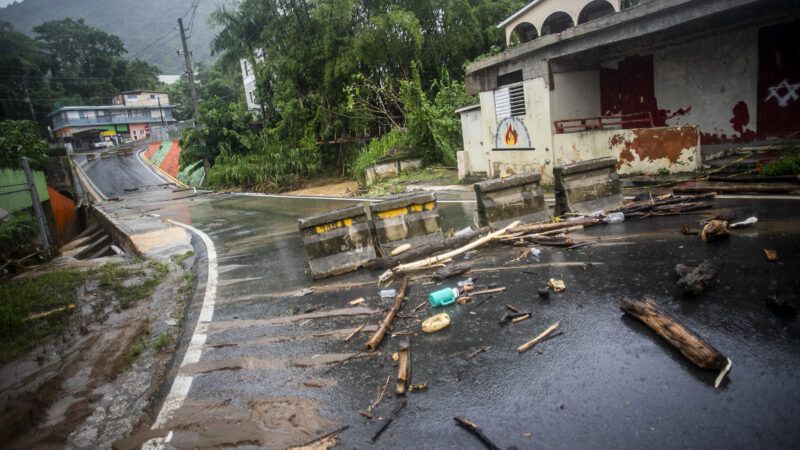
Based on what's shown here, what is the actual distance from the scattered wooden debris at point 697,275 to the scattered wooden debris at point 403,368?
124 inches

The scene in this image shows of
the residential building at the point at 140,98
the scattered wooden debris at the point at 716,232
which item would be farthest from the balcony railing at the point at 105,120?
the scattered wooden debris at the point at 716,232

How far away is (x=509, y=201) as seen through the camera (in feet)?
30.7

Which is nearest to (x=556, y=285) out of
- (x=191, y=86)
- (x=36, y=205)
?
(x=36, y=205)

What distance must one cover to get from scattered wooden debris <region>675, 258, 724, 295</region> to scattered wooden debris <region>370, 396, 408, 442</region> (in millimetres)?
3453

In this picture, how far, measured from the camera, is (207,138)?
36.0m

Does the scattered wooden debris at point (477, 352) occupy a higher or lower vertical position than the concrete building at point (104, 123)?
lower

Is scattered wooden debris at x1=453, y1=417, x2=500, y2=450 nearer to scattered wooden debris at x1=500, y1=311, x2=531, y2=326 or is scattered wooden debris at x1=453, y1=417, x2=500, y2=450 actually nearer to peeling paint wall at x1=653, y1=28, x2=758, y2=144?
scattered wooden debris at x1=500, y1=311, x2=531, y2=326

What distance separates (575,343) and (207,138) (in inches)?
1433

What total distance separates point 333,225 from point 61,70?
328 feet

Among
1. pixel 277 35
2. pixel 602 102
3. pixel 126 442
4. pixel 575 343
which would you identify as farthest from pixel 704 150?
pixel 277 35

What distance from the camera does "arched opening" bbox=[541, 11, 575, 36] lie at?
23.6m

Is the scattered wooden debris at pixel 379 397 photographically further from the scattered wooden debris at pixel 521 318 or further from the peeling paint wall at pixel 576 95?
the peeling paint wall at pixel 576 95

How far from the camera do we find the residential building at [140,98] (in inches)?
3392

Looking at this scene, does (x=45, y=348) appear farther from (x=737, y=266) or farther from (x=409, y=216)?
(x=737, y=266)
